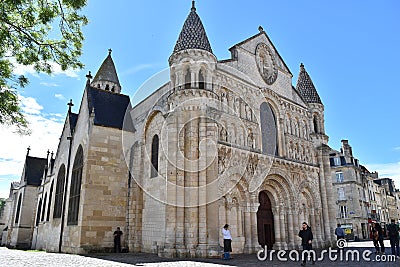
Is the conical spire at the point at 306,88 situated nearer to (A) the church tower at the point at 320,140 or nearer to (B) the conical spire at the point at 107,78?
(A) the church tower at the point at 320,140

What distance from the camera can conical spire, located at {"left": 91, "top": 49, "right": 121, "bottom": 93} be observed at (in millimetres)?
29656

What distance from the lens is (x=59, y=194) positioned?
2089 centimetres

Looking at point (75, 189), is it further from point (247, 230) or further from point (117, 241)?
point (247, 230)

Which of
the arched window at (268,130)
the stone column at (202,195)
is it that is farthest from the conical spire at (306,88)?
the stone column at (202,195)

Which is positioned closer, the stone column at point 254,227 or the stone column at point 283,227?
the stone column at point 254,227

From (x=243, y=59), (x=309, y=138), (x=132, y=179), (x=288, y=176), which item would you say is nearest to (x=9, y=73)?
(x=132, y=179)

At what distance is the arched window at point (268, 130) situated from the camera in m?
17.6

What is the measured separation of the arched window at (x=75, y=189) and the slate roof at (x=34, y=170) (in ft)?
57.9

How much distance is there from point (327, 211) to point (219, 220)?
373 inches

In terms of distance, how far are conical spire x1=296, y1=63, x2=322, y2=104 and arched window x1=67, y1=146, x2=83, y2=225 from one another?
628 inches

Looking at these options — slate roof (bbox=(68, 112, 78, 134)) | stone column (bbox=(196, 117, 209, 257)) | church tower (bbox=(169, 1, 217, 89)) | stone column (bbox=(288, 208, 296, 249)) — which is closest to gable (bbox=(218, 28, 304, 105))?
church tower (bbox=(169, 1, 217, 89))

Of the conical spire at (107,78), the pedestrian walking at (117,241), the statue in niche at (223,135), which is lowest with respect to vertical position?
the pedestrian walking at (117,241)

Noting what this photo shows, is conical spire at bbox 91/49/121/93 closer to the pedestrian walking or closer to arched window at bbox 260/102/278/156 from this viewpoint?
arched window at bbox 260/102/278/156

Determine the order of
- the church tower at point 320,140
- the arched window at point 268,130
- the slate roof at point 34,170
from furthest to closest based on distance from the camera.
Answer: the slate roof at point 34,170
the church tower at point 320,140
the arched window at point 268,130
